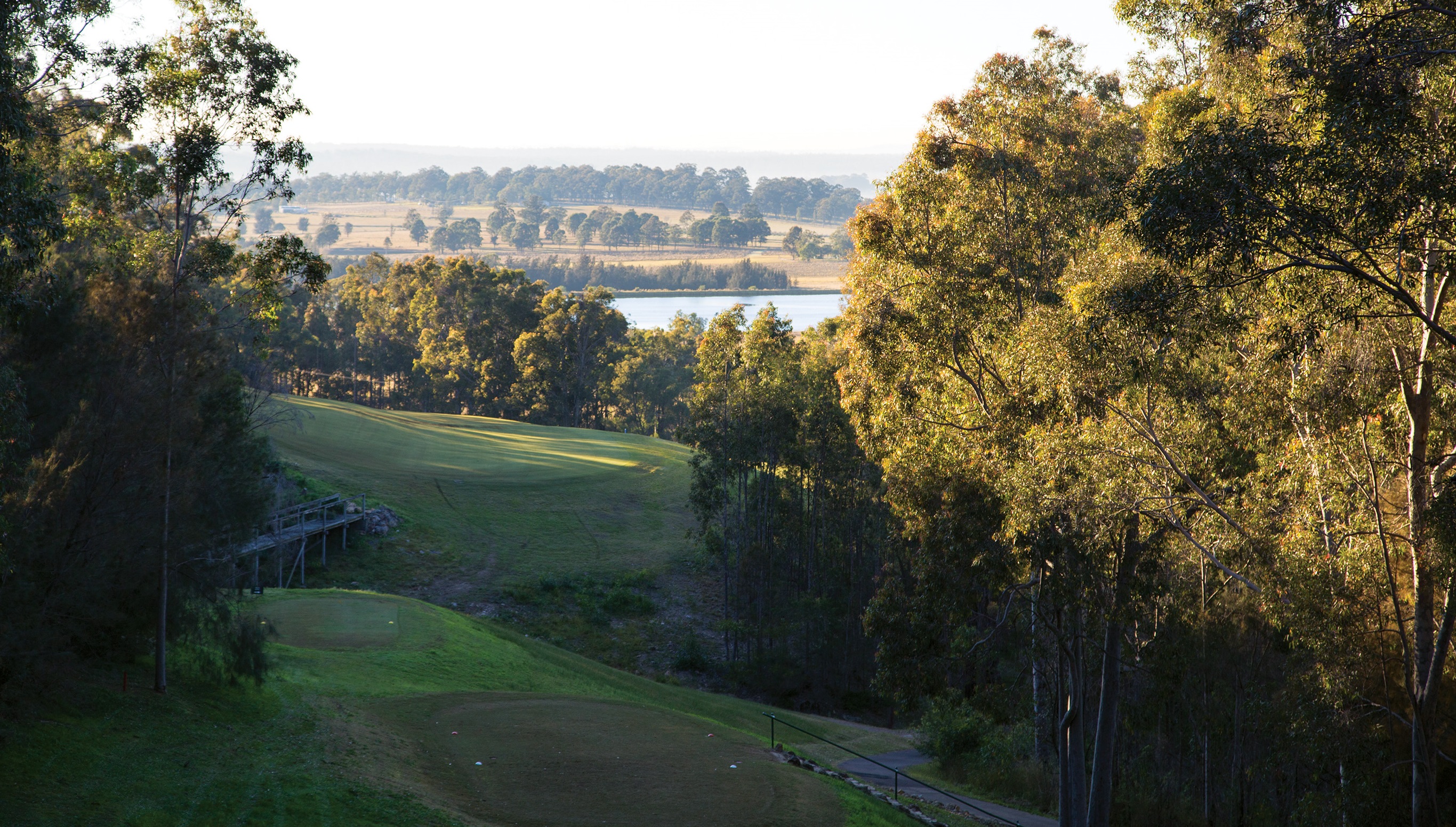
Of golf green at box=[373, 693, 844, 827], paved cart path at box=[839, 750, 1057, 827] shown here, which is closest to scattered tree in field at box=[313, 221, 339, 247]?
paved cart path at box=[839, 750, 1057, 827]

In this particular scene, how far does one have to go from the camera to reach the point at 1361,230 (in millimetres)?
10016

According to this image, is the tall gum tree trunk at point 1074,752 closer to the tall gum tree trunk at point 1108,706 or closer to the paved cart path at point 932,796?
the tall gum tree trunk at point 1108,706

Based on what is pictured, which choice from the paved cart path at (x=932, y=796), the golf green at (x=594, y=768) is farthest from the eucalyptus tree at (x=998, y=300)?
the golf green at (x=594, y=768)

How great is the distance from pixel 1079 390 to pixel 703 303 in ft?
483

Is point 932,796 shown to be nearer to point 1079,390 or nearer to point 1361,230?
point 1079,390

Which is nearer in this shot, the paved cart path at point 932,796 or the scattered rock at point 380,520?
the paved cart path at point 932,796

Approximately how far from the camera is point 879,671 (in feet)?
58.1

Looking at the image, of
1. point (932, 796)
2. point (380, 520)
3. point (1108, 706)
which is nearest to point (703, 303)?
point (380, 520)

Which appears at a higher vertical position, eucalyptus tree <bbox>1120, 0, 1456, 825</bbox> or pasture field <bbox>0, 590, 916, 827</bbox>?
eucalyptus tree <bbox>1120, 0, 1456, 825</bbox>

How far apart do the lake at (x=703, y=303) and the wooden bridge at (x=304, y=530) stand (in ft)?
325

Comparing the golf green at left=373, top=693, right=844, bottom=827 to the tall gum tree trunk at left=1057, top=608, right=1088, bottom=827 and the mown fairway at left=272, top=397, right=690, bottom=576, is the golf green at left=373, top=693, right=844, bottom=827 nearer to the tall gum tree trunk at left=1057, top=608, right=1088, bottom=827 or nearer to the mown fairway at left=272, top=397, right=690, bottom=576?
the tall gum tree trunk at left=1057, top=608, right=1088, bottom=827

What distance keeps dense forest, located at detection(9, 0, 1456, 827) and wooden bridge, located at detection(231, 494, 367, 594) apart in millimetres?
13768

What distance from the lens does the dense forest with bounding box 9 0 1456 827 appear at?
419 inches

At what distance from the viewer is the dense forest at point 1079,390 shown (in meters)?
10.6
